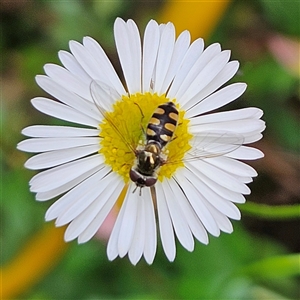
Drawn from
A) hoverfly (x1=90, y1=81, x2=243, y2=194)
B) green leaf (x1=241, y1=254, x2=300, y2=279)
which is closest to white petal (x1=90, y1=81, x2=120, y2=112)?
hoverfly (x1=90, y1=81, x2=243, y2=194)

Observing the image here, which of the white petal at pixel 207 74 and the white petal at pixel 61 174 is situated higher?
the white petal at pixel 207 74

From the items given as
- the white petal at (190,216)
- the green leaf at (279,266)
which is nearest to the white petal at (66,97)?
the white petal at (190,216)

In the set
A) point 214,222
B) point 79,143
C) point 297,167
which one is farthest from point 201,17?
point 214,222

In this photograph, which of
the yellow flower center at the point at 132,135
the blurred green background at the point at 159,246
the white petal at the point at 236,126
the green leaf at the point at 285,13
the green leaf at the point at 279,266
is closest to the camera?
the white petal at the point at 236,126

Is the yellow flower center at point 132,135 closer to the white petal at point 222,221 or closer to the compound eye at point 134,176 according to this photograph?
the compound eye at point 134,176

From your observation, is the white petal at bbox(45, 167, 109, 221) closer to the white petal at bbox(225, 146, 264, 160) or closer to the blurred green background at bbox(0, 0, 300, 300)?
the white petal at bbox(225, 146, 264, 160)

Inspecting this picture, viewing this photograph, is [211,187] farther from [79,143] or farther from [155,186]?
[79,143]

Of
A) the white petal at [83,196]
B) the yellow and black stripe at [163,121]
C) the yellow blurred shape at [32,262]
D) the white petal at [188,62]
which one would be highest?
the white petal at [188,62]
